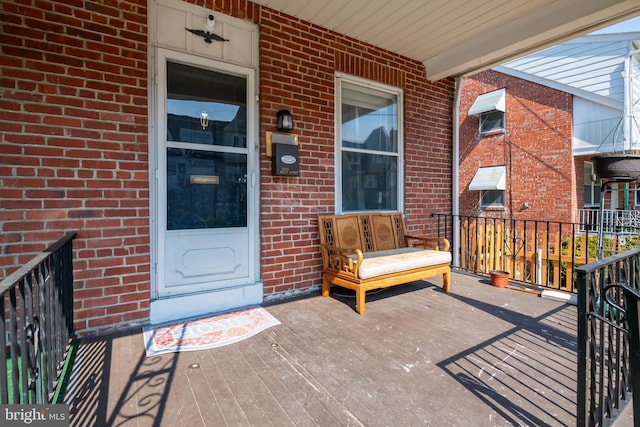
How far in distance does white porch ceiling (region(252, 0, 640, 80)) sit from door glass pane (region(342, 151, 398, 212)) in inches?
55.7

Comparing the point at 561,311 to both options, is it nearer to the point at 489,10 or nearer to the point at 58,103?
the point at 489,10

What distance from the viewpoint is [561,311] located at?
9.53 feet

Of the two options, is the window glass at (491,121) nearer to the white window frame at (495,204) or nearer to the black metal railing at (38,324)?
the white window frame at (495,204)

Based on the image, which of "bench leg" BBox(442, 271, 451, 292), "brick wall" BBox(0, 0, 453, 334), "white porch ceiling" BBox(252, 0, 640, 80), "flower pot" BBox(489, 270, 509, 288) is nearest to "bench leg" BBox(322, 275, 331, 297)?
"brick wall" BBox(0, 0, 453, 334)

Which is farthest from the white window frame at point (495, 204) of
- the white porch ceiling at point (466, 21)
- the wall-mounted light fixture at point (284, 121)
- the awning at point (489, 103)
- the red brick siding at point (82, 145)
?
the red brick siding at point (82, 145)

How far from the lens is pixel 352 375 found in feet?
6.28

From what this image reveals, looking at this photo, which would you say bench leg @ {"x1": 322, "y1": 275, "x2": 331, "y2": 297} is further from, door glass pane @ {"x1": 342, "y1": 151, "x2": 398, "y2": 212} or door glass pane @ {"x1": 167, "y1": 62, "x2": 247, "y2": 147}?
door glass pane @ {"x1": 167, "y1": 62, "x2": 247, "y2": 147}

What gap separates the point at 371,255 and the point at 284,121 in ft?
5.54

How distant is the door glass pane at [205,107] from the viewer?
282cm

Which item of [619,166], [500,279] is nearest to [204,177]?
[500,279]

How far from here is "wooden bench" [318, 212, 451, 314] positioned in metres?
2.91

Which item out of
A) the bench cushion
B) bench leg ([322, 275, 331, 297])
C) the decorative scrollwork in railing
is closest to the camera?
the decorative scrollwork in railing

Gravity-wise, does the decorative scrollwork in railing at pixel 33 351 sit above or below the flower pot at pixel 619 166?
below

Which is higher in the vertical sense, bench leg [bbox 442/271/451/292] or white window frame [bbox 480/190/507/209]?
white window frame [bbox 480/190/507/209]
